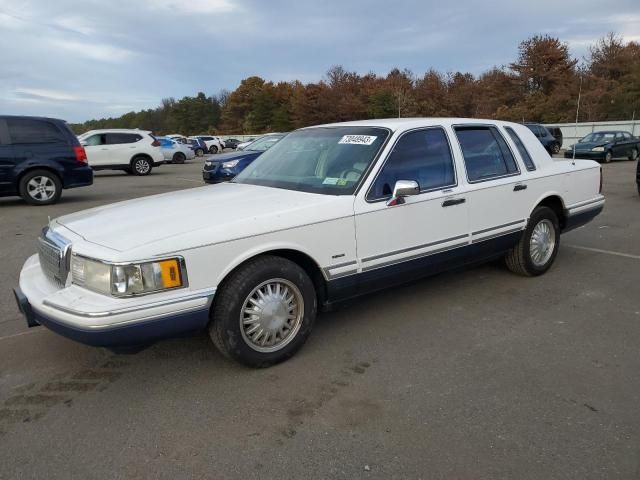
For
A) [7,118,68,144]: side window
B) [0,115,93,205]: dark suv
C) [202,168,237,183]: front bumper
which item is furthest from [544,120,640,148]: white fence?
[7,118,68,144]: side window

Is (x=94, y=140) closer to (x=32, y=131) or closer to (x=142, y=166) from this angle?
(x=142, y=166)

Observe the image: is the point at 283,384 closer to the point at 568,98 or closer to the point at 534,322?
the point at 534,322

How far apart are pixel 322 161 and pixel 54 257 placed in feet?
6.75

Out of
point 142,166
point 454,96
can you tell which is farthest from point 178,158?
point 454,96

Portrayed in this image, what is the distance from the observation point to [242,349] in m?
3.13

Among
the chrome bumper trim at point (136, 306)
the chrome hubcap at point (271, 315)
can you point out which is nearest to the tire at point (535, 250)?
the chrome hubcap at point (271, 315)

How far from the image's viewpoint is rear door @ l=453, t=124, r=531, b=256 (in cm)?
436

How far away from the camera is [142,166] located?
18.9 m

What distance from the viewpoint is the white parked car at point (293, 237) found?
279 centimetres

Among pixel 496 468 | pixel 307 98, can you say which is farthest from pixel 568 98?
pixel 496 468

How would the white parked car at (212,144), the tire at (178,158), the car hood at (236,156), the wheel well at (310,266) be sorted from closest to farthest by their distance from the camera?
the wheel well at (310,266)
the car hood at (236,156)
the tire at (178,158)
the white parked car at (212,144)

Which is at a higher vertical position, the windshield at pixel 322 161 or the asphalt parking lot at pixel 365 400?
the windshield at pixel 322 161

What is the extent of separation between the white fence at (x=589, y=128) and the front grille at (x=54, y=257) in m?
36.1

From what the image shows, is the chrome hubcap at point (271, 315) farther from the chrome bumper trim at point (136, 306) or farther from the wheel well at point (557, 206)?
the wheel well at point (557, 206)
